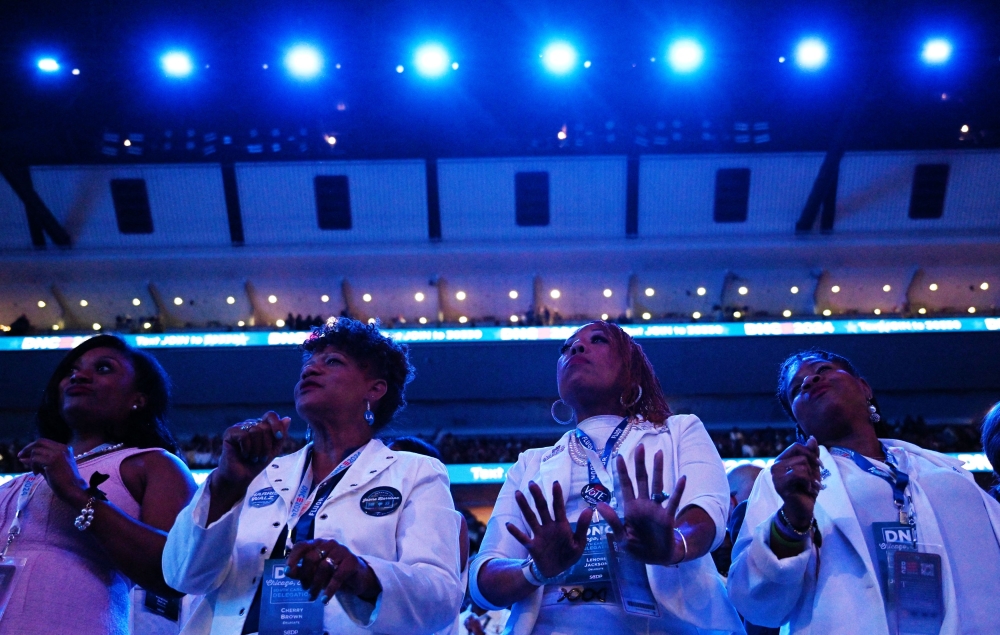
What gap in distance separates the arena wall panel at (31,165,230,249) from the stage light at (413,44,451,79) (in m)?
5.35

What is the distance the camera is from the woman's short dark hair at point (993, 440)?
2658 millimetres

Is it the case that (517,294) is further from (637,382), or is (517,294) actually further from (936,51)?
(637,382)

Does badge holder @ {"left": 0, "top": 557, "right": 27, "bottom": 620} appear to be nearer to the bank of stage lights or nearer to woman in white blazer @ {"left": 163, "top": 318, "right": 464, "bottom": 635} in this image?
woman in white blazer @ {"left": 163, "top": 318, "right": 464, "bottom": 635}

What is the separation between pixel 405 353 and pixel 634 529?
1255 millimetres

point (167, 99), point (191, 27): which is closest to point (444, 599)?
point (191, 27)

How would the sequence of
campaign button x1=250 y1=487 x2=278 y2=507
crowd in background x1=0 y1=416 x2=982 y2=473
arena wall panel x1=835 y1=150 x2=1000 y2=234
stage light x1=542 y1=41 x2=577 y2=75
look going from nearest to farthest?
1. campaign button x1=250 y1=487 x2=278 y2=507
2. stage light x1=542 y1=41 x2=577 y2=75
3. crowd in background x1=0 y1=416 x2=982 y2=473
4. arena wall panel x1=835 y1=150 x2=1000 y2=234

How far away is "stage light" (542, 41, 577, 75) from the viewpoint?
1153 centimetres

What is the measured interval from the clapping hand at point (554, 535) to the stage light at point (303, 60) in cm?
1131

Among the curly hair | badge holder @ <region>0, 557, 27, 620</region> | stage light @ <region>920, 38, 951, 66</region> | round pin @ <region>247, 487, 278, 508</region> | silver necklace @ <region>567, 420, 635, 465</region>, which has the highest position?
stage light @ <region>920, 38, 951, 66</region>

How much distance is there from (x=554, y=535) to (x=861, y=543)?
0.94 meters

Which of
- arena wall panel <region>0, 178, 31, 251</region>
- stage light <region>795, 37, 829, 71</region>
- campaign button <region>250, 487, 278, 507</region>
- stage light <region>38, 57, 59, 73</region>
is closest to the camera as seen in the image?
campaign button <region>250, 487, 278, 507</region>

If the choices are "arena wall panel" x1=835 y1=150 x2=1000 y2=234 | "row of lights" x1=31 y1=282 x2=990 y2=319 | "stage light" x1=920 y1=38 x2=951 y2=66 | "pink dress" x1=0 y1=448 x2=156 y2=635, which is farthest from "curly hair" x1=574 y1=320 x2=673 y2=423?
"arena wall panel" x1=835 y1=150 x2=1000 y2=234

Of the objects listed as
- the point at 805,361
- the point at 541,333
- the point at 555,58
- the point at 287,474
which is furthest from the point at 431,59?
the point at 287,474

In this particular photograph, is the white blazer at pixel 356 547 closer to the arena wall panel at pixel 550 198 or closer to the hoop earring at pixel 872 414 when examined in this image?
the hoop earring at pixel 872 414
